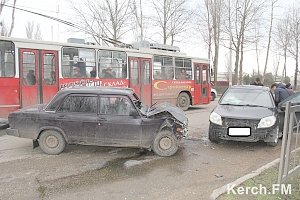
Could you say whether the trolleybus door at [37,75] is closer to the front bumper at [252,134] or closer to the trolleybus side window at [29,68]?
the trolleybus side window at [29,68]

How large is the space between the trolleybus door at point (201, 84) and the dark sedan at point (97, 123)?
29.9 ft

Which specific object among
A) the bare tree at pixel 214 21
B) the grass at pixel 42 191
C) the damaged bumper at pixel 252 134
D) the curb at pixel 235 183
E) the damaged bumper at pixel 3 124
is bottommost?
the grass at pixel 42 191

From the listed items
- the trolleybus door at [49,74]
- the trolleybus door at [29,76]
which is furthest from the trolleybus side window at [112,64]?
the trolleybus door at [29,76]

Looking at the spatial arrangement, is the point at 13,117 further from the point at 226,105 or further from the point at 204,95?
the point at 204,95

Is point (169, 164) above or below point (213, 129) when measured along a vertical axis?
below

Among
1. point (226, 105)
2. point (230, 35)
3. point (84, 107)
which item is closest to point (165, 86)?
point (226, 105)

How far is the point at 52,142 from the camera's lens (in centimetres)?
684

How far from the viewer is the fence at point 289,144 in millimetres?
4148

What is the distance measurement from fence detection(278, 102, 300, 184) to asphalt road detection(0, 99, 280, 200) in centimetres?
114

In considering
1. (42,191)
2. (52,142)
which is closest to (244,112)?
(52,142)

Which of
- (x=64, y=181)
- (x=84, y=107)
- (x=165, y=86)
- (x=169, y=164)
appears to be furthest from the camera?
(x=165, y=86)

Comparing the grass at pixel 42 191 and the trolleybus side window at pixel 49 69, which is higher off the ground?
the trolleybus side window at pixel 49 69

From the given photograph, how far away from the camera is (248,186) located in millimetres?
4738

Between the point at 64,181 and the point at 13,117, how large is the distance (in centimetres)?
248
